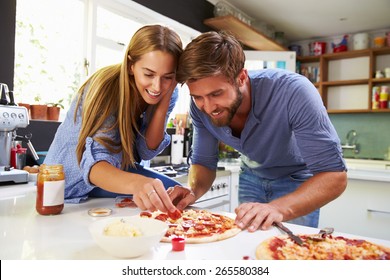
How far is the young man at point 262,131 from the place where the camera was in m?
1.18

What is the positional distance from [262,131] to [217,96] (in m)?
0.29

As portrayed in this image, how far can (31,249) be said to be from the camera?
79 centimetres

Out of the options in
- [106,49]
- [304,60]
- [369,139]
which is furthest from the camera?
[304,60]

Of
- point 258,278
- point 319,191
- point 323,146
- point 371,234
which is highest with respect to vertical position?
point 323,146

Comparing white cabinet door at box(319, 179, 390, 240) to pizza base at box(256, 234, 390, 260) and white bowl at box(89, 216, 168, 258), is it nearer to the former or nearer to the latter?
pizza base at box(256, 234, 390, 260)

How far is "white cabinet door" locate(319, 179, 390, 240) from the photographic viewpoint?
2727mm

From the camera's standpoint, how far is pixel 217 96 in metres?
1.28

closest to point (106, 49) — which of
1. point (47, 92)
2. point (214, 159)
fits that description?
point (47, 92)

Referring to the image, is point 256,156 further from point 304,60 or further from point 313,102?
point 304,60

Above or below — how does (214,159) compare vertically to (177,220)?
above

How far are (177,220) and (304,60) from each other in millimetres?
4672

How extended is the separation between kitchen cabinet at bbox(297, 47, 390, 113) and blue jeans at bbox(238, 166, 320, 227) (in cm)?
334

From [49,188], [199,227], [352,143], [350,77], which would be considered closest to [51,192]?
[49,188]

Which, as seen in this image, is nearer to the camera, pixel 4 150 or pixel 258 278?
pixel 258 278
